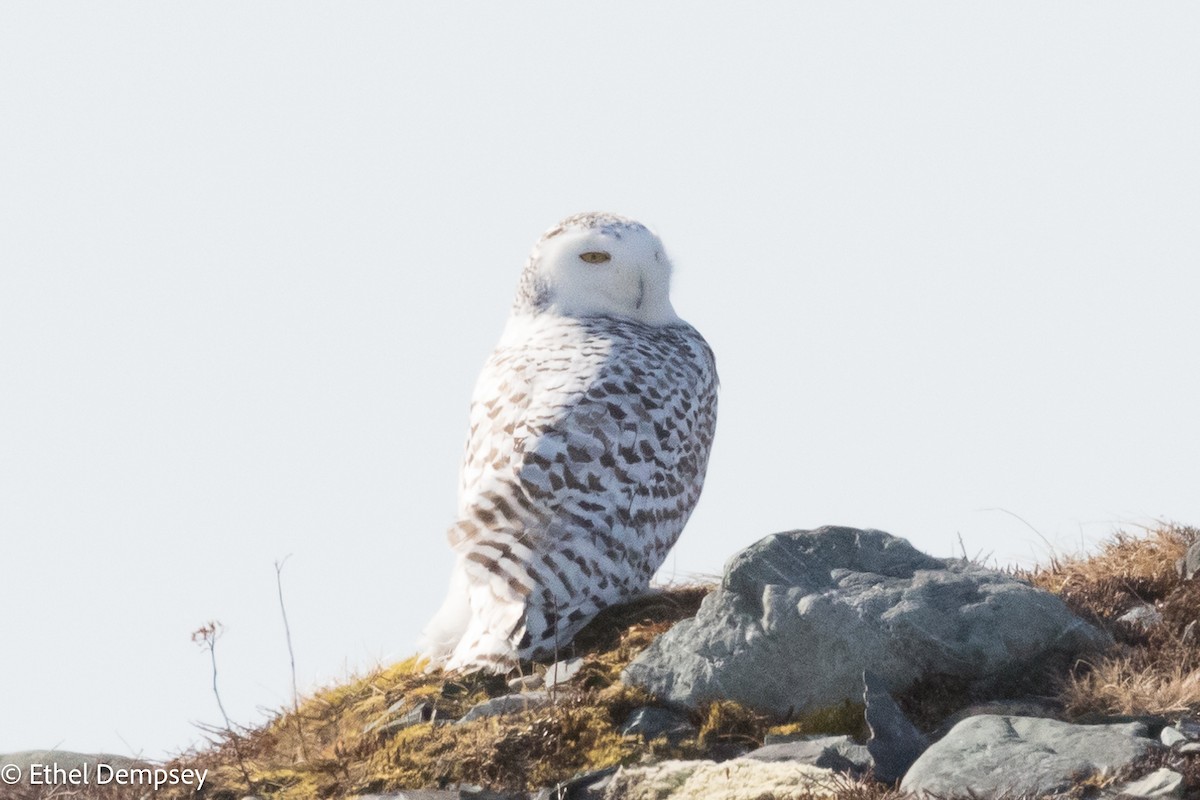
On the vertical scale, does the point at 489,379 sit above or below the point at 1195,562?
above

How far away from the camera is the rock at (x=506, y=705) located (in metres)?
7.07

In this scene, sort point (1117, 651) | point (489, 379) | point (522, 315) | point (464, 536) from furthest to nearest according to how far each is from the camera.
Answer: point (522, 315) < point (489, 379) < point (464, 536) < point (1117, 651)

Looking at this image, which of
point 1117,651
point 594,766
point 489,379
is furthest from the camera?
point 489,379

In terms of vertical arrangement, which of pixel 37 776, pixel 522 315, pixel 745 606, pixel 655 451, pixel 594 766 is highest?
pixel 522 315

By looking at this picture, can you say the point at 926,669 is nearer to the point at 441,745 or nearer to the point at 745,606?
the point at 745,606

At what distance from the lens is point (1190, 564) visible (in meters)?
8.27

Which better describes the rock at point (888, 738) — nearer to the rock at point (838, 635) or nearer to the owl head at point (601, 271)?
the rock at point (838, 635)

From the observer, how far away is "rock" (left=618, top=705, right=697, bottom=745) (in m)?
6.80

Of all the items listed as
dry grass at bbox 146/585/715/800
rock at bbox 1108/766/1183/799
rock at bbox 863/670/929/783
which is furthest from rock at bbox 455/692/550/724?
rock at bbox 1108/766/1183/799

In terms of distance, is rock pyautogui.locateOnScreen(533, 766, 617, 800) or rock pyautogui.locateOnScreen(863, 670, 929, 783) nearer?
rock pyautogui.locateOnScreen(863, 670, 929, 783)

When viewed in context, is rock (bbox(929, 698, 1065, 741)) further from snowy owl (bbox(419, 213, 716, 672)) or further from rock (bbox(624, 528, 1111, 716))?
snowy owl (bbox(419, 213, 716, 672))

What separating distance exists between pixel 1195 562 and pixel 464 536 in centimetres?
430

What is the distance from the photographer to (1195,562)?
8.25 meters

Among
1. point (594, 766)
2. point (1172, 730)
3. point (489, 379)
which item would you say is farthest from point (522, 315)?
point (1172, 730)
